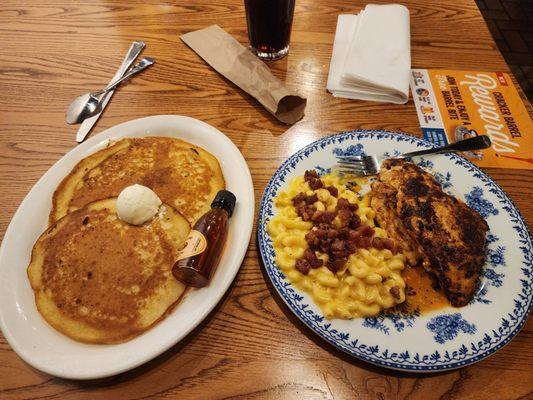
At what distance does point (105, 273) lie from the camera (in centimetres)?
124

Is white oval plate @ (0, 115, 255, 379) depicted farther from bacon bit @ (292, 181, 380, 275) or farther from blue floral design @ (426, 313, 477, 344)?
blue floral design @ (426, 313, 477, 344)

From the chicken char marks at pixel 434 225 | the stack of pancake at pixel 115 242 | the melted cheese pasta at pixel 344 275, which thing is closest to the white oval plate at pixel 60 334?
the stack of pancake at pixel 115 242

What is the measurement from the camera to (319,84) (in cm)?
199

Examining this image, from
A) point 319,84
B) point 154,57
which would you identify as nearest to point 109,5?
point 154,57

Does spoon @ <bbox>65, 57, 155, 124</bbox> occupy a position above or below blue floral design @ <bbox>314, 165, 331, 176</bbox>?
above

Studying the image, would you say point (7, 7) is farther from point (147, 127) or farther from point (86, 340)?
point (86, 340)

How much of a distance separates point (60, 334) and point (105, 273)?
0.23 m

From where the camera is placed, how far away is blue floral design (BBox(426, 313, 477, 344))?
115 centimetres

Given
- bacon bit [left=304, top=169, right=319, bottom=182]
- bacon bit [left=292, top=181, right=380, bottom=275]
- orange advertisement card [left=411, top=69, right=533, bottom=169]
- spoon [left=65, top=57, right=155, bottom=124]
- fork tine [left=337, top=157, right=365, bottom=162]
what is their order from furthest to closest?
1. spoon [left=65, top=57, right=155, bottom=124]
2. orange advertisement card [left=411, top=69, right=533, bottom=169]
3. fork tine [left=337, top=157, right=365, bottom=162]
4. bacon bit [left=304, top=169, right=319, bottom=182]
5. bacon bit [left=292, top=181, right=380, bottom=275]

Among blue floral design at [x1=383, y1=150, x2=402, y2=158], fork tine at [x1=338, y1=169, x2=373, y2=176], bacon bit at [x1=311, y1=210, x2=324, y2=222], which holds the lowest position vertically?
fork tine at [x1=338, y1=169, x2=373, y2=176]

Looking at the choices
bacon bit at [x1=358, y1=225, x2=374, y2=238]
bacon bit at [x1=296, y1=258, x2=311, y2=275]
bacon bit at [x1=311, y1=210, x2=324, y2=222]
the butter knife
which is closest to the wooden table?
the butter knife

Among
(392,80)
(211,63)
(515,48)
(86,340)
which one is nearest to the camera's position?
(86,340)

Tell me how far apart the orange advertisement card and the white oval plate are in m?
1.04

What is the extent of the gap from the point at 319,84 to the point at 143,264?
53.2 inches
